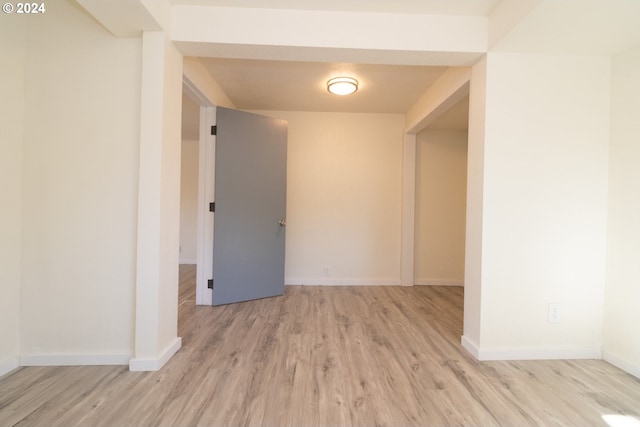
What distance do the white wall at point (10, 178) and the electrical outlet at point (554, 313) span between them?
356 centimetres

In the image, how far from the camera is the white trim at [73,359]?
1696 mm

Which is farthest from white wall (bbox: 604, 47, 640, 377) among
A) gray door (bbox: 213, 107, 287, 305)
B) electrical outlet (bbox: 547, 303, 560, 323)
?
gray door (bbox: 213, 107, 287, 305)

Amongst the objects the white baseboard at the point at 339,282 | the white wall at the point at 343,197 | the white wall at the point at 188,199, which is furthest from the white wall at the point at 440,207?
the white wall at the point at 188,199

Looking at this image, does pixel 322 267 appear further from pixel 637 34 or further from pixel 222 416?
pixel 637 34

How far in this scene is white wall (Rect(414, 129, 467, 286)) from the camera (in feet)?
12.5

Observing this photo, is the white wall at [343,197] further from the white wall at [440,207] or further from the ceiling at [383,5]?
the ceiling at [383,5]

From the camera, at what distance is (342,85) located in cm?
262

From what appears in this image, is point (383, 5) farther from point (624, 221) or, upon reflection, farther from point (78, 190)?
point (78, 190)

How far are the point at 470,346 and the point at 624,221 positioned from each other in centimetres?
134

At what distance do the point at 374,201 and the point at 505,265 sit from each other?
6.52 ft

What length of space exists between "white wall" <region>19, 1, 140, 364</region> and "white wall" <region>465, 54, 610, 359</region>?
245 cm

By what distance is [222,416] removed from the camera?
130 cm

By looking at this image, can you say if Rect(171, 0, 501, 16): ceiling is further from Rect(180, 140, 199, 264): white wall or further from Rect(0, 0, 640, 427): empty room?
Rect(180, 140, 199, 264): white wall

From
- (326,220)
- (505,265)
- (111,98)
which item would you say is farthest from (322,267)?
(111,98)
